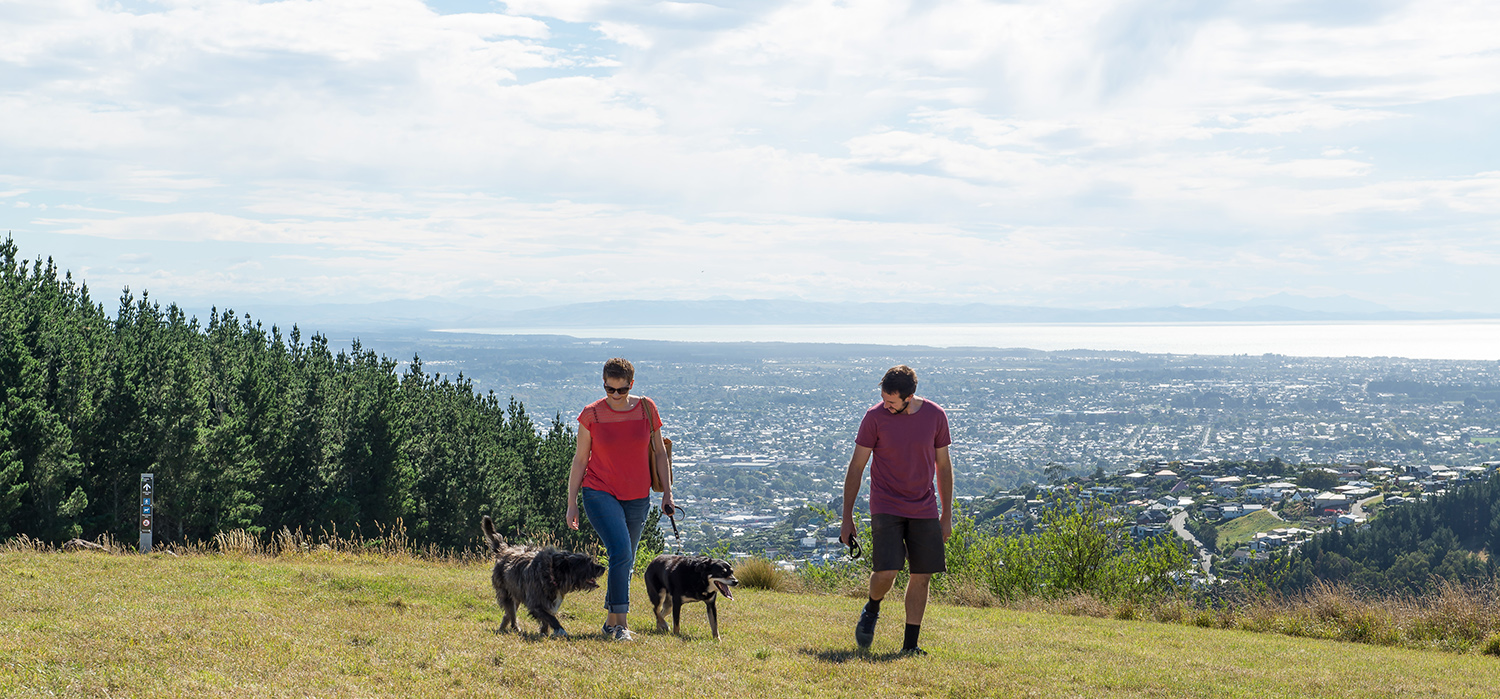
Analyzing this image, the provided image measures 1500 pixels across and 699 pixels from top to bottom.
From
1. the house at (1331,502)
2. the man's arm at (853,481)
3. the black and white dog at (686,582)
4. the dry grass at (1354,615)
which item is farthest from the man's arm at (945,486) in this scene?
the house at (1331,502)

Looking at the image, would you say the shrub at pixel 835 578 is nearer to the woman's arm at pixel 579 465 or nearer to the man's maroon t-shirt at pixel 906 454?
the man's maroon t-shirt at pixel 906 454

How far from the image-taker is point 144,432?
4262 cm

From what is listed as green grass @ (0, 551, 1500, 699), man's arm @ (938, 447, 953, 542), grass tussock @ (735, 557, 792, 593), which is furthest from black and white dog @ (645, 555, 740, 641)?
grass tussock @ (735, 557, 792, 593)

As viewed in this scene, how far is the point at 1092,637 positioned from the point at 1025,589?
581 cm

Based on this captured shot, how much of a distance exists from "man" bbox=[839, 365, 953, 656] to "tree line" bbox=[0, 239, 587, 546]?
21.6m

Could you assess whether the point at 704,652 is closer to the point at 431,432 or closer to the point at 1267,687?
the point at 1267,687

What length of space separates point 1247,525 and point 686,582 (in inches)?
2357

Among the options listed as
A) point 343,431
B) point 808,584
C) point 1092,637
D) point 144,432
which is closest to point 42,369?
point 144,432

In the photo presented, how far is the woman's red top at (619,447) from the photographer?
7914 millimetres

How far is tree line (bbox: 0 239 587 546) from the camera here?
3841cm

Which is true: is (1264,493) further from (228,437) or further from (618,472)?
(618,472)

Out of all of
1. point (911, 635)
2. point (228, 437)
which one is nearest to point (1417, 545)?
point (911, 635)

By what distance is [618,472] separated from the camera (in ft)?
26.2

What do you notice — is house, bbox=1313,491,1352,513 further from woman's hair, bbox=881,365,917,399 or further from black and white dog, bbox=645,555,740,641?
woman's hair, bbox=881,365,917,399
